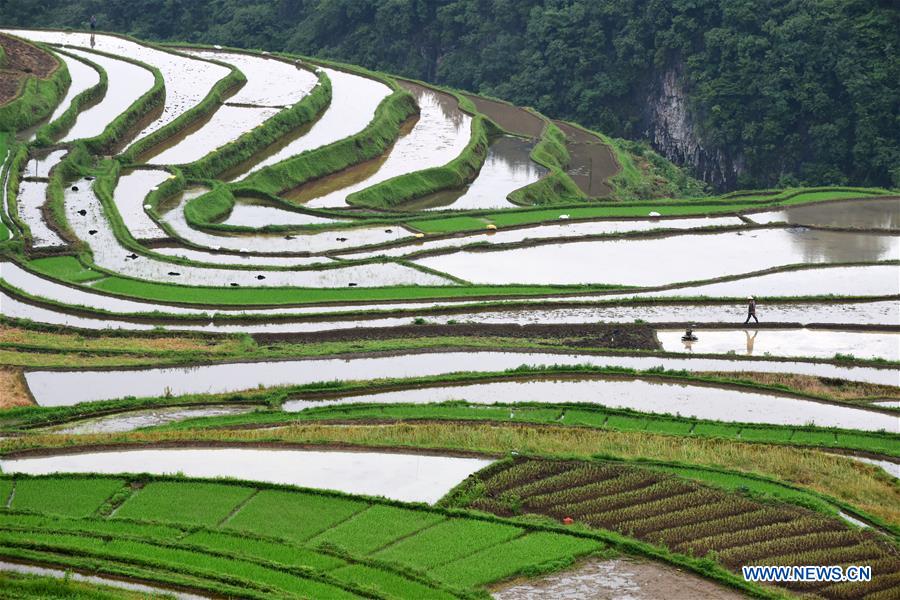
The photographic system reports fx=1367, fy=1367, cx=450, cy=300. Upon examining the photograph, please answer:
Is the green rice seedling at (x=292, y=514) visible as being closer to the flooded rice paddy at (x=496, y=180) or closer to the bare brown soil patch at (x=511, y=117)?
the flooded rice paddy at (x=496, y=180)

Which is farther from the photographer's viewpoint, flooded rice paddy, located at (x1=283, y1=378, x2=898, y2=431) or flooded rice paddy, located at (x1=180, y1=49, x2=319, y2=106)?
flooded rice paddy, located at (x1=180, y1=49, x2=319, y2=106)

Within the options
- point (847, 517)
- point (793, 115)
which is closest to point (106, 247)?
point (847, 517)

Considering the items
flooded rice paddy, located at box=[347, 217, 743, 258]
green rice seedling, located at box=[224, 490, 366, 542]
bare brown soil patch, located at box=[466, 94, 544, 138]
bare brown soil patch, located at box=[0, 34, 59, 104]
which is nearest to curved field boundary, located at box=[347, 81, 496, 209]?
bare brown soil patch, located at box=[466, 94, 544, 138]

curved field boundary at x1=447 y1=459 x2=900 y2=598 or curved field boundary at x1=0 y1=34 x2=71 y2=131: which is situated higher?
curved field boundary at x1=0 y1=34 x2=71 y2=131

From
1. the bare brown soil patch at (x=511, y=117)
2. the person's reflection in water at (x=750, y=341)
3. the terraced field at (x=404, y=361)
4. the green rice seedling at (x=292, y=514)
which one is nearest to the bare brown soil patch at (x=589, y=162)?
the terraced field at (x=404, y=361)

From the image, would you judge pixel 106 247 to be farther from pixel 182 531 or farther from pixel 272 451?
pixel 182 531

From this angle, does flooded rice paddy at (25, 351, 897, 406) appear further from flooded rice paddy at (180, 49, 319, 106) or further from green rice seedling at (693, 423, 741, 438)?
flooded rice paddy at (180, 49, 319, 106)
